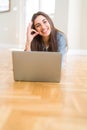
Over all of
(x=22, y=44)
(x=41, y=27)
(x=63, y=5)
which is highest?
(x=63, y=5)

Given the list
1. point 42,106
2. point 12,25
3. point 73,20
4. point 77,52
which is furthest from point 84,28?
point 42,106

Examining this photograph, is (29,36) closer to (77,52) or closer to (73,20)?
(73,20)

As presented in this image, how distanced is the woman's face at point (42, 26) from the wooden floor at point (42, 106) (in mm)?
547

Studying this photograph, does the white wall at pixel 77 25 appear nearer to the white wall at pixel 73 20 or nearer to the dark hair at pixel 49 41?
the white wall at pixel 73 20

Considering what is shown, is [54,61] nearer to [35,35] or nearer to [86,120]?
[35,35]

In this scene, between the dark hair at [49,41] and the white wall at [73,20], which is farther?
the white wall at [73,20]

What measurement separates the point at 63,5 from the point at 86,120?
16.1 feet

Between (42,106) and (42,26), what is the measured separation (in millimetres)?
1193

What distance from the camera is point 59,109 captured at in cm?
140

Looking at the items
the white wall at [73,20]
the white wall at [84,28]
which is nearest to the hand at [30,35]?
the white wall at [73,20]

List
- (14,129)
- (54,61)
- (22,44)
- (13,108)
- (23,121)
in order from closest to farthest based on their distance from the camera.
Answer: (14,129) < (23,121) < (13,108) < (54,61) < (22,44)

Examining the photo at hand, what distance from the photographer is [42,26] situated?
2.50 m

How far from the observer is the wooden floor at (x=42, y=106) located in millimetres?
1146

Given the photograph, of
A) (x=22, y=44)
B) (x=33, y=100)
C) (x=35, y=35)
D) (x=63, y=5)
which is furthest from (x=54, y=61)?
(x=22, y=44)
